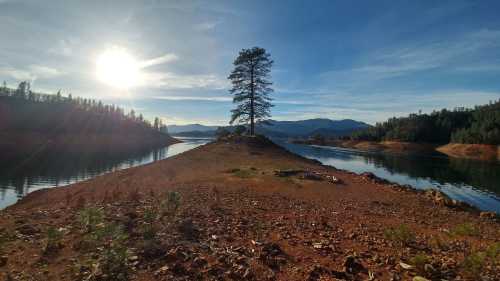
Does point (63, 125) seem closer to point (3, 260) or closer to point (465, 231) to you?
point (3, 260)

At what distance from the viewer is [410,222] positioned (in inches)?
400

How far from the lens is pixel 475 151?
269 ft

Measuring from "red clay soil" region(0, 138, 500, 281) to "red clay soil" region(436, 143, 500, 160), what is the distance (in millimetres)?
82580

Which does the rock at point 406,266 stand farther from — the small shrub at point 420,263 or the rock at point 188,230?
the rock at point 188,230

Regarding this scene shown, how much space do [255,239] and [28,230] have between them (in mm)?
6725

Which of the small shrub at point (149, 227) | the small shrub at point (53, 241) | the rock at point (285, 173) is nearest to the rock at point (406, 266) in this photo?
the small shrub at point (149, 227)

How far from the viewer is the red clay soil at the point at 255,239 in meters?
5.78

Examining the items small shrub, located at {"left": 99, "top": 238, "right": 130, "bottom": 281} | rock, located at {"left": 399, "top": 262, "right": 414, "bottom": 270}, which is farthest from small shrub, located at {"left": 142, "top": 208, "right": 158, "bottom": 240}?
rock, located at {"left": 399, "top": 262, "right": 414, "bottom": 270}

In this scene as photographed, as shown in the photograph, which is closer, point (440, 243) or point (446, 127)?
point (440, 243)

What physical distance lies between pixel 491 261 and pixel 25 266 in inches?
412

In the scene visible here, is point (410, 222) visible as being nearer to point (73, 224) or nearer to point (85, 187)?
point (73, 224)

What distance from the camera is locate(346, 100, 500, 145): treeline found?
92.1m

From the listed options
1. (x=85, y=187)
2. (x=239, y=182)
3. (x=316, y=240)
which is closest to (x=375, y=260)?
(x=316, y=240)

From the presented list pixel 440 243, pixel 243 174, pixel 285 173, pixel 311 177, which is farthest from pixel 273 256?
pixel 285 173
